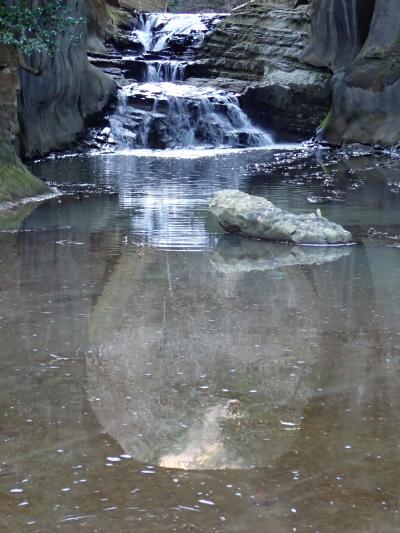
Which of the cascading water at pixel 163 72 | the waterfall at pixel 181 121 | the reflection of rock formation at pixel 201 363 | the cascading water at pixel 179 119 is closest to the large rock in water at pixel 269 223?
the reflection of rock formation at pixel 201 363

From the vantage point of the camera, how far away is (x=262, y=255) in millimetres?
9336

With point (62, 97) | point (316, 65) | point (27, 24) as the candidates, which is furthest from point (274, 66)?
point (27, 24)

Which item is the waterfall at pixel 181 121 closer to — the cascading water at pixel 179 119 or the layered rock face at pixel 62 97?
the cascading water at pixel 179 119

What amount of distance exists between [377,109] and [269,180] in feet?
28.6

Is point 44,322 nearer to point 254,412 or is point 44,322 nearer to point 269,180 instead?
point 254,412

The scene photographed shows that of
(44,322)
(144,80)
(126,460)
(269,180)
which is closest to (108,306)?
(44,322)

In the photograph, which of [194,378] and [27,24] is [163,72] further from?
[194,378]

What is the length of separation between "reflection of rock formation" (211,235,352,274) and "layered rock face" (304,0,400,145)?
15.0m

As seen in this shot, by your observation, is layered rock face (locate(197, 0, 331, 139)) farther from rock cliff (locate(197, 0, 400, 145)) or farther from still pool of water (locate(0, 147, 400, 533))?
still pool of water (locate(0, 147, 400, 533))

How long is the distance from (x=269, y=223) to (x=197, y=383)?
5426mm

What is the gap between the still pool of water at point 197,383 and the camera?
3.54m

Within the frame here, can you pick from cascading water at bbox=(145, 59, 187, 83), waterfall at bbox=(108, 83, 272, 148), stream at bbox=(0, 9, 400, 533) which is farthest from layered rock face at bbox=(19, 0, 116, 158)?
stream at bbox=(0, 9, 400, 533)

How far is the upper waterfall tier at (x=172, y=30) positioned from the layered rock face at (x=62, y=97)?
632 centimetres

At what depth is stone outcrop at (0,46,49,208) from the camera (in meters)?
13.3
